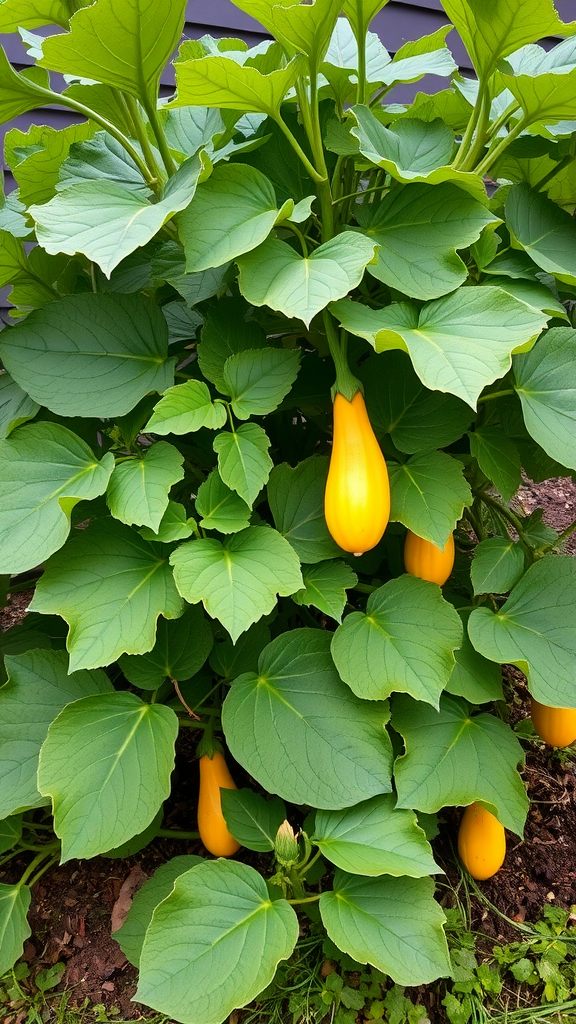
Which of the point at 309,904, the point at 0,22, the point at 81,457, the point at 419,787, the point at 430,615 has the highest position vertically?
the point at 0,22

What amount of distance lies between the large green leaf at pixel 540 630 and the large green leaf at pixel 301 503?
31 cm

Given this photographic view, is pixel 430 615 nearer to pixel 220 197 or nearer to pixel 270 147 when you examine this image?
pixel 220 197

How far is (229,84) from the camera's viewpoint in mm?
933

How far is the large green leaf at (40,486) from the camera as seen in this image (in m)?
1.01

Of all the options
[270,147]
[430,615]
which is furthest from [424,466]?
[270,147]

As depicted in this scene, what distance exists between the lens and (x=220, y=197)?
1.03 meters

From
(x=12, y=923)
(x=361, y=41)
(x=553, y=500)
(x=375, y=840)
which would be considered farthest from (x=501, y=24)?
(x=553, y=500)

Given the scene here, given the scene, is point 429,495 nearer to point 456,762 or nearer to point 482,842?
point 456,762

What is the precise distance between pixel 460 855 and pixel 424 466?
2.68 ft

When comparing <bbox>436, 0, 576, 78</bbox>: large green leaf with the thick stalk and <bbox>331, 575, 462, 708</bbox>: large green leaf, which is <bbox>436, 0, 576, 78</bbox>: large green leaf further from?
<bbox>331, 575, 462, 708</bbox>: large green leaf

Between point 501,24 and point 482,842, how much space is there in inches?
54.6

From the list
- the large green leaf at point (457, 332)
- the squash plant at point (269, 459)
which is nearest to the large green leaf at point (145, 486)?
the squash plant at point (269, 459)

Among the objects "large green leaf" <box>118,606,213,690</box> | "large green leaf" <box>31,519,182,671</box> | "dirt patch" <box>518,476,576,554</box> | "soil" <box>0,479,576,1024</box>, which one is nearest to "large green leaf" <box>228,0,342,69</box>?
"large green leaf" <box>31,519,182,671</box>

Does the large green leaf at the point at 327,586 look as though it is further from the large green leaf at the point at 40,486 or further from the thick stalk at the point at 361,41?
the thick stalk at the point at 361,41
